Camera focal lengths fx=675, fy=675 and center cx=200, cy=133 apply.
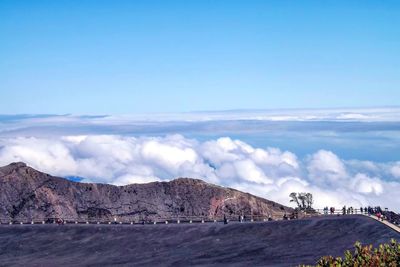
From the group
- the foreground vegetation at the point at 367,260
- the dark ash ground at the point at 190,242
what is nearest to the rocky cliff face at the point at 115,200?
the dark ash ground at the point at 190,242

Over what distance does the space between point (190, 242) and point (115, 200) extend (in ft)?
126

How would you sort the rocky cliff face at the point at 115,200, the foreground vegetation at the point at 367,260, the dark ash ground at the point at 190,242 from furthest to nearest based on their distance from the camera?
the rocky cliff face at the point at 115,200 < the dark ash ground at the point at 190,242 < the foreground vegetation at the point at 367,260

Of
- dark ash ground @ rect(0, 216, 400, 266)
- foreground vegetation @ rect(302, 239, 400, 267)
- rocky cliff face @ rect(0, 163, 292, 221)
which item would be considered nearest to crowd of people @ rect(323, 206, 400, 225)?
dark ash ground @ rect(0, 216, 400, 266)

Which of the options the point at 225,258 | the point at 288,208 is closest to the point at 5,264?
the point at 225,258

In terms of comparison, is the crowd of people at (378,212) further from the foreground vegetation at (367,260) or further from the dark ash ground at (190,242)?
the foreground vegetation at (367,260)

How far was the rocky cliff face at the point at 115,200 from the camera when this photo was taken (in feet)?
325

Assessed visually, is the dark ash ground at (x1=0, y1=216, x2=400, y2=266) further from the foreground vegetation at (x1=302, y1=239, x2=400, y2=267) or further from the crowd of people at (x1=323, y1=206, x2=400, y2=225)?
the foreground vegetation at (x1=302, y1=239, x2=400, y2=267)

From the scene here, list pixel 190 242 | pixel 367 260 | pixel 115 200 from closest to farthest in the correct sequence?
pixel 367 260 → pixel 190 242 → pixel 115 200

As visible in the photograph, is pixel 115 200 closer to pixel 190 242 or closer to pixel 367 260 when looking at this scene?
pixel 190 242

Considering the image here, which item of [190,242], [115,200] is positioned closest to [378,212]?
[190,242]

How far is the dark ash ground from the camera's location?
→ 56.8 meters

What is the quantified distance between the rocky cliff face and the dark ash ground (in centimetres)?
1919

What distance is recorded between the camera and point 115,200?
338 feet

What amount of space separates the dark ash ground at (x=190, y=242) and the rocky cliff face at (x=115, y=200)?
19.2 m
